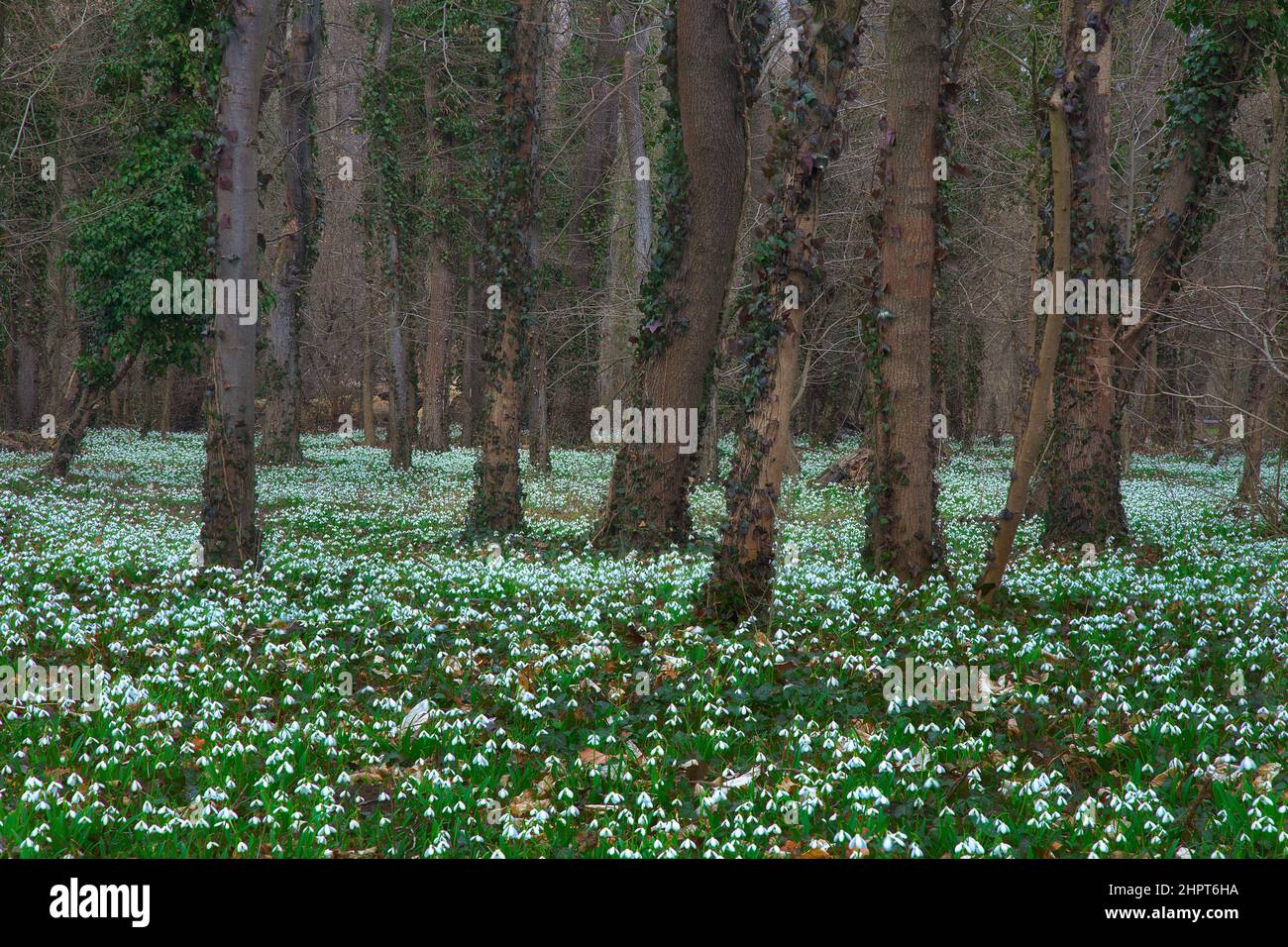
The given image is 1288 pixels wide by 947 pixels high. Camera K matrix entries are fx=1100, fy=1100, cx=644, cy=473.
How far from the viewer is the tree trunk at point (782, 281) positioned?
30.6 feet

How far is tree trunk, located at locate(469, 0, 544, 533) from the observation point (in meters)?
15.5

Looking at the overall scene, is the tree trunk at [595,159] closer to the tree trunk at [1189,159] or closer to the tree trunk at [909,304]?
the tree trunk at [1189,159]

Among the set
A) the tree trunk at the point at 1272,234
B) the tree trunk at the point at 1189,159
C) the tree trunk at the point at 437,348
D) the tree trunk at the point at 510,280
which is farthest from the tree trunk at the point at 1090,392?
the tree trunk at the point at 437,348

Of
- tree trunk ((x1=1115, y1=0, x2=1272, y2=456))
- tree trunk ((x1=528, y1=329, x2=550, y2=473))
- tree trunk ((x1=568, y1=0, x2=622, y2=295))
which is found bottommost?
tree trunk ((x1=528, y1=329, x2=550, y2=473))

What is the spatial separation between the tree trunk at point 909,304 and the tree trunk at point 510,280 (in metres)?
5.94

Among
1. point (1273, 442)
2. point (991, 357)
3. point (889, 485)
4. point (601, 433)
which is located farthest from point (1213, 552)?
point (991, 357)

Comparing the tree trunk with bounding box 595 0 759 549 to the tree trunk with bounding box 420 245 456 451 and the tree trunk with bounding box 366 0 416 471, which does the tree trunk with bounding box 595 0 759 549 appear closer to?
the tree trunk with bounding box 366 0 416 471

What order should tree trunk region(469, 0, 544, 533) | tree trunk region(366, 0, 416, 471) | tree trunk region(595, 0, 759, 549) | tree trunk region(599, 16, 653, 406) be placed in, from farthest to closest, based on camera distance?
1. tree trunk region(366, 0, 416, 471)
2. tree trunk region(599, 16, 653, 406)
3. tree trunk region(469, 0, 544, 533)
4. tree trunk region(595, 0, 759, 549)

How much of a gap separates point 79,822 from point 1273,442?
3638 cm

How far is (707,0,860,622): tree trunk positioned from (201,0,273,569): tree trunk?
579 cm

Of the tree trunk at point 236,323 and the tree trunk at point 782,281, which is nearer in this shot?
the tree trunk at point 782,281

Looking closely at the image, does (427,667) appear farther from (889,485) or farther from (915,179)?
(915,179)

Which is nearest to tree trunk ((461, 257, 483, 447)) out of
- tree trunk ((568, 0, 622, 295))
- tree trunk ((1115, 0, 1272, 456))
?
tree trunk ((568, 0, 622, 295))

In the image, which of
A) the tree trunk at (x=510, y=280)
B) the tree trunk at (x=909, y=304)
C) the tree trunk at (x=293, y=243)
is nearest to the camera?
the tree trunk at (x=909, y=304)
